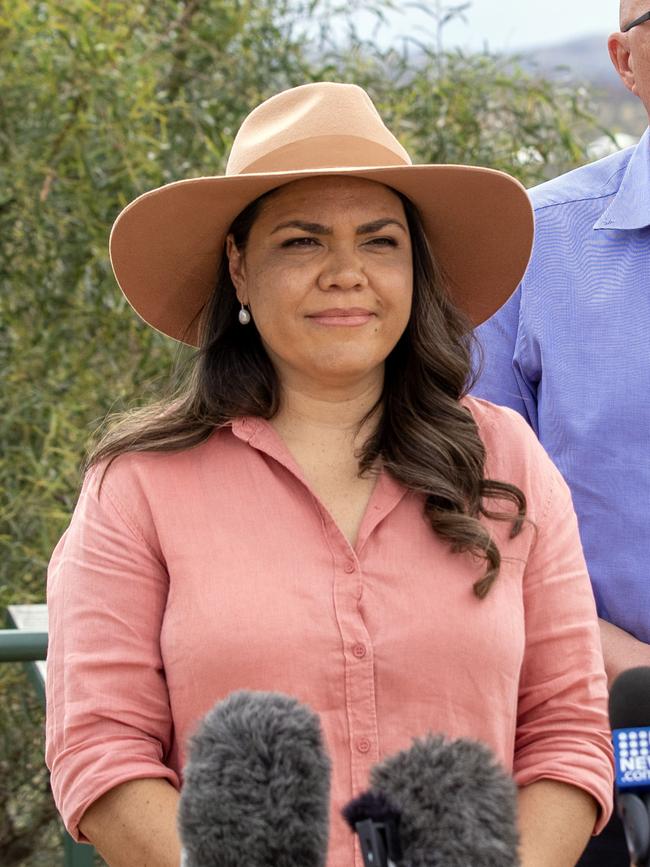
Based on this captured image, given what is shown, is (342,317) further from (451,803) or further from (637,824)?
(451,803)

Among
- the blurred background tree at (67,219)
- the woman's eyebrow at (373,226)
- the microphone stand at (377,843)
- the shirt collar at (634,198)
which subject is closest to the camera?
the microphone stand at (377,843)

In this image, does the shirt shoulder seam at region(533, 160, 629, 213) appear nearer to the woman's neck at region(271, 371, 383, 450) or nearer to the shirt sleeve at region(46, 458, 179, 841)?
the woman's neck at region(271, 371, 383, 450)

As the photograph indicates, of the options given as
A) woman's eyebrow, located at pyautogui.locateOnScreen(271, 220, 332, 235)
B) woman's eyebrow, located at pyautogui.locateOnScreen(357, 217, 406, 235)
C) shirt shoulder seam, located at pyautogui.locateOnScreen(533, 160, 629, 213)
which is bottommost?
shirt shoulder seam, located at pyautogui.locateOnScreen(533, 160, 629, 213)

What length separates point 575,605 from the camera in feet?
7.52

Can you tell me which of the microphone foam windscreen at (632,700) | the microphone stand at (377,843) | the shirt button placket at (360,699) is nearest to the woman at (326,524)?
the shirt button placket at (360,699)

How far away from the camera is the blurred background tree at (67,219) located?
12.5 feet

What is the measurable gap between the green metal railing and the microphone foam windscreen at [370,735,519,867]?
1.83 m

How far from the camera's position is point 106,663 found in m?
2.15

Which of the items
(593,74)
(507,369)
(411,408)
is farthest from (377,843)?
(593,74)

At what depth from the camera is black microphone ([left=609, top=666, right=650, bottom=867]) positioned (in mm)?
1653

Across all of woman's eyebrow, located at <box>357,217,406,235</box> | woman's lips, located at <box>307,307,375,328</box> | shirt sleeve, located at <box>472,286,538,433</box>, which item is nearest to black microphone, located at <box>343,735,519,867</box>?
woman's lips, located at <box>307,307,375,328</box>

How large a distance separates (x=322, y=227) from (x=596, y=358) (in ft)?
1.90

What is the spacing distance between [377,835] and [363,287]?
121 centimetres

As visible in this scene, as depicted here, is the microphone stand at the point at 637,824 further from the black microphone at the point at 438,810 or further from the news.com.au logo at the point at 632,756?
the black microphone at the point at 438,810
